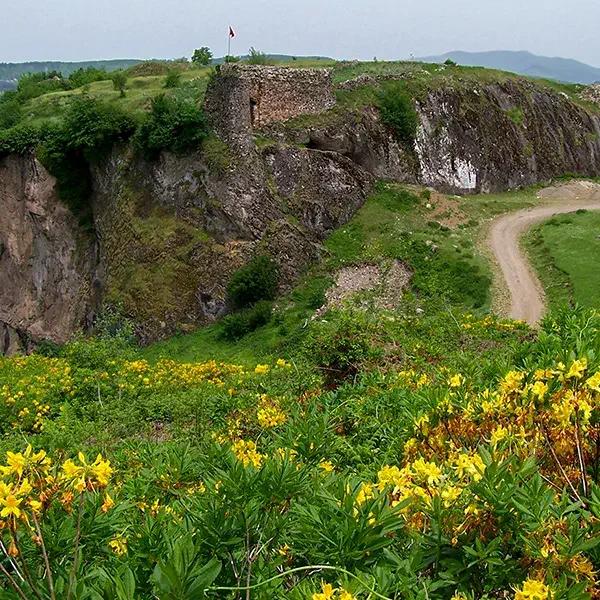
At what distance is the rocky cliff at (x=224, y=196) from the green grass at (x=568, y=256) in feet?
16.4

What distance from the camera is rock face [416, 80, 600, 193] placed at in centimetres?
2745

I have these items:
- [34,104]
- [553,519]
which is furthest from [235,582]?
[34,104]

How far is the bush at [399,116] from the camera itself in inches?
1037

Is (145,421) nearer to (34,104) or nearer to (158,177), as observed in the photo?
(158,177)

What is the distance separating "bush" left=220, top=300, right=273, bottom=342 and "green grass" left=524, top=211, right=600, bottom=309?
28.1 ft

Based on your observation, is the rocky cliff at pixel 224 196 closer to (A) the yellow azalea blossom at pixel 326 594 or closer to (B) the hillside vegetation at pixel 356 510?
(B) the hillside vegetation at pixel 356 510

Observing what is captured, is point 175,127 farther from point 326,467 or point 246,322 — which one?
point 326,467

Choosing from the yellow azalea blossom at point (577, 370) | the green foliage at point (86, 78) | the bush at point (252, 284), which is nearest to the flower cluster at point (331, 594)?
the yellow azalea blossom at point (577, 370)

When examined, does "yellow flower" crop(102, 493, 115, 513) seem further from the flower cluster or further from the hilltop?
the flower cluster

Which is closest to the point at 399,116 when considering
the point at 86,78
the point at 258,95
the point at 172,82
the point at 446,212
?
the point at 446,212

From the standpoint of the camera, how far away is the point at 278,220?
22641 mm

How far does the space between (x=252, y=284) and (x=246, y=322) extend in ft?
4.46

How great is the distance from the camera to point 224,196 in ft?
73.5

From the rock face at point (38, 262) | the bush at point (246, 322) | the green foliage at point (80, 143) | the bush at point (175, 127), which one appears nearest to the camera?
the bush at point (246, 322)
